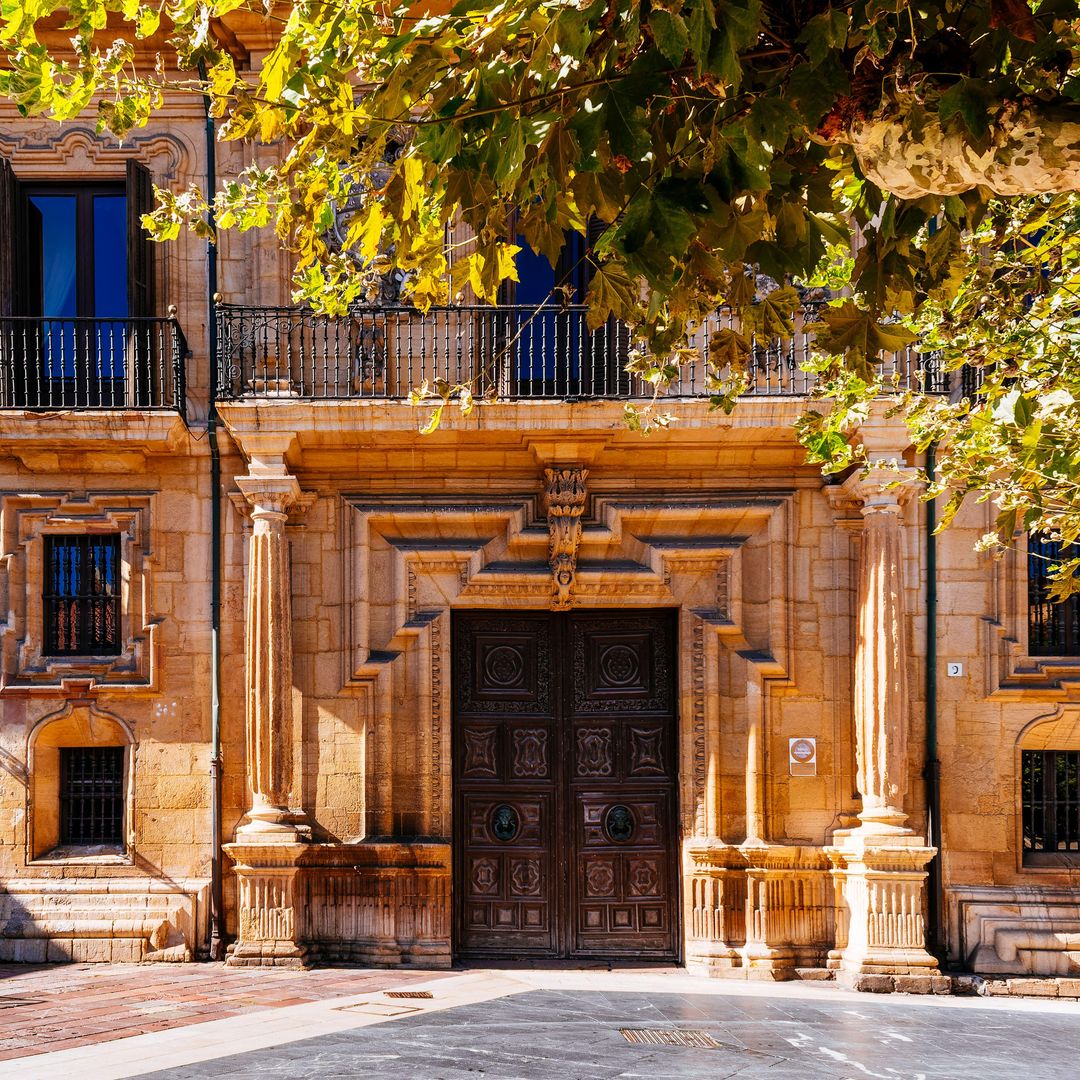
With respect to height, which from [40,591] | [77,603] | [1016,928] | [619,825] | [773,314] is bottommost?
[1016,928]

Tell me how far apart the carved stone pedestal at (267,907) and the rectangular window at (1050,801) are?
6.28 m

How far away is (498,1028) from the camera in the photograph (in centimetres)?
929

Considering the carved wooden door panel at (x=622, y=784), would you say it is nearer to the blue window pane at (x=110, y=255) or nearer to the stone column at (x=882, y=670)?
the stone column at (x=882, y=670)

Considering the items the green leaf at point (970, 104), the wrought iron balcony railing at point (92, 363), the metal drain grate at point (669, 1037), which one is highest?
the wrought iron balcony railing at point (92, 363)

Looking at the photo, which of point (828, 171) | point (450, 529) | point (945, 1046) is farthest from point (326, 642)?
point (828, 171)

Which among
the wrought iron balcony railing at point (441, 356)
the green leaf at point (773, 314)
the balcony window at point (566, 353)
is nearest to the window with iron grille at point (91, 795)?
the wrought iron balcony railing at point (441, 356)

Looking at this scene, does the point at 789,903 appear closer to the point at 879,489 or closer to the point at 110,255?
the point at 879,489

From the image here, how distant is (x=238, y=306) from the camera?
12844 mm

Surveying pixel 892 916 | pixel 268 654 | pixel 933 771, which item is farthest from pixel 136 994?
pixel 933 771

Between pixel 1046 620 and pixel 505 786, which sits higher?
pixel 1046 620

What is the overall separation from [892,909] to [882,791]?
3.09ft

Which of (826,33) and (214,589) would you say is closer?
(826,33)

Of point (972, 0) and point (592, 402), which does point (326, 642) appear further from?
point (972, 0)

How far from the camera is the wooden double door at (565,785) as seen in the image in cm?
1301
